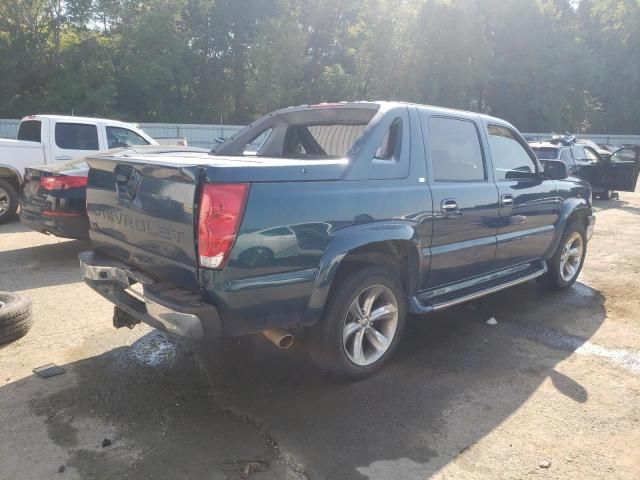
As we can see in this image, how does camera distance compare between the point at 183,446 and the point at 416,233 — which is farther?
the point at 416,233

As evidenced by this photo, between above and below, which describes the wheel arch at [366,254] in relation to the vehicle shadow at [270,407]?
above

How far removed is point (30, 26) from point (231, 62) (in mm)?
12837

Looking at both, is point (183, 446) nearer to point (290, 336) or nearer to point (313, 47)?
point (290, 336)

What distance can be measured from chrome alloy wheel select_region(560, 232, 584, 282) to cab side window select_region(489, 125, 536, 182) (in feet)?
3.86

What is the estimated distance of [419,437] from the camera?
3002 mm

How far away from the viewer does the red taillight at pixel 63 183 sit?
632cm

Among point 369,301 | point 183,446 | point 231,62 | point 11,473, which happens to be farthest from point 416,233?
point 231,62

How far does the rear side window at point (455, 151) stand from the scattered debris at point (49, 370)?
9.98 feet

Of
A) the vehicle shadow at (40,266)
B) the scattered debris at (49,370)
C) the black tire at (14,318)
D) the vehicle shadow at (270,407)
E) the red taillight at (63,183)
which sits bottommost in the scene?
the vehicle shadow at (40,266)

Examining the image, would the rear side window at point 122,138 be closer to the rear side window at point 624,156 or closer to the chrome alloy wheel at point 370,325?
the chrome alloy wheel at point 370,325

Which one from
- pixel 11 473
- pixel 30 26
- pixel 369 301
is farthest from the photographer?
pixel 30 26

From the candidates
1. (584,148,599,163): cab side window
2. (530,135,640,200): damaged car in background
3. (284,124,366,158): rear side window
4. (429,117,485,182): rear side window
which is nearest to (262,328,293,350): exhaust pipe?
(429,117,485,182): rear side window

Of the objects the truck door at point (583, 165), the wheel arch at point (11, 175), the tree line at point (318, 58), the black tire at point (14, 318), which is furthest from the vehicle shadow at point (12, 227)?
the tree line at point (318, 58)

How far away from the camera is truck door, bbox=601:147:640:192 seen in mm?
13891
